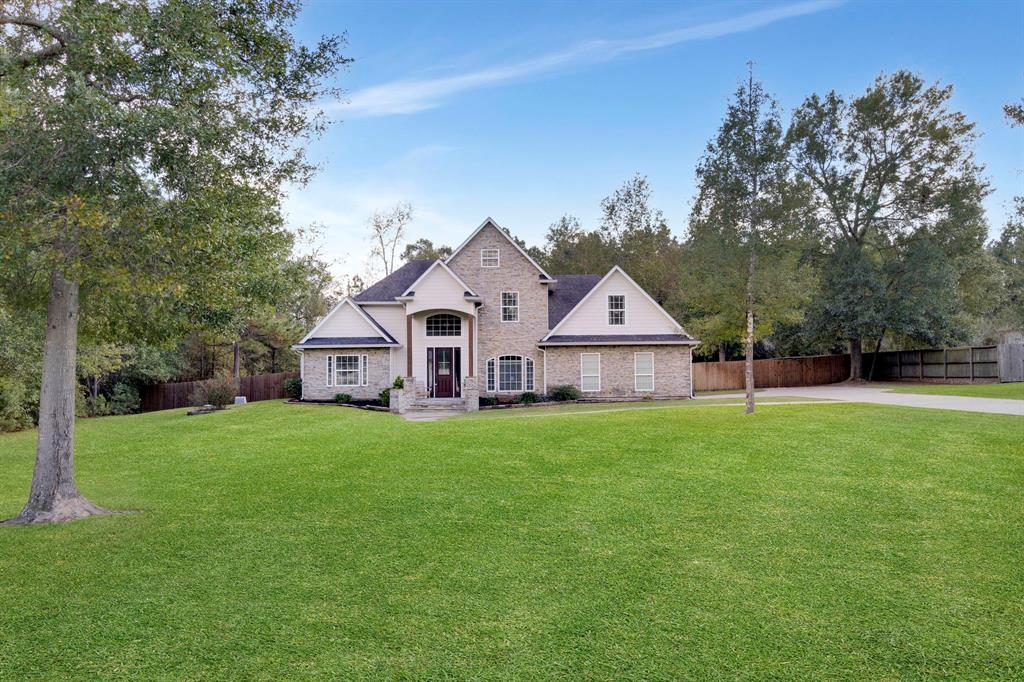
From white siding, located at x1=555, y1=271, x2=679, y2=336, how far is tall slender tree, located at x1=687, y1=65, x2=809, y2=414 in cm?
912

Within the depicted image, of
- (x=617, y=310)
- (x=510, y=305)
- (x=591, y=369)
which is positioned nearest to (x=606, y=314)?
(x=617, y=310)

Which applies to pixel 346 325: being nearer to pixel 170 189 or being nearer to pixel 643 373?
pixel 643 373

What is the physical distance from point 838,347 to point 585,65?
106ft

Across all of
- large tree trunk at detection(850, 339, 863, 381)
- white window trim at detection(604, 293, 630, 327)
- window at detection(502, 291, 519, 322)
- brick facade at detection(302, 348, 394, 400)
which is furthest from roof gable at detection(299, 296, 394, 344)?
large tree trunk at detection(850, 339, 863, 381)

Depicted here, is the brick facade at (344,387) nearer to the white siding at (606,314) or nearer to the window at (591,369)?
the white siding at (606,314)

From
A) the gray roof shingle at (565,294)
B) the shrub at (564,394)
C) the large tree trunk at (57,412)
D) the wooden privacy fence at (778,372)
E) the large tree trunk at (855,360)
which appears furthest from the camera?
the wooden privacy fence at (778,372)

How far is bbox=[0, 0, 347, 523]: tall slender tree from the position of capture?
679 centimetres

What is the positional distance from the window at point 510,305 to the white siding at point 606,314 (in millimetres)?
2268

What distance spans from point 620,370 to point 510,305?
19.6 ft

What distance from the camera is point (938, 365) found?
34094 mm

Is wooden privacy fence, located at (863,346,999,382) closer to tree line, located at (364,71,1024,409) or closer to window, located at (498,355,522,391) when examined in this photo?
tree line, located at (364,71,1024,409)

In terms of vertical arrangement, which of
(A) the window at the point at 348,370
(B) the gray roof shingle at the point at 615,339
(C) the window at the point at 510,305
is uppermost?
(C) the window at the point at 510,305

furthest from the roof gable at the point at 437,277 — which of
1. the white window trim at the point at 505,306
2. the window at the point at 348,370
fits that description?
the window at the point at 348,370

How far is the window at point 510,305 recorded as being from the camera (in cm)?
2864
